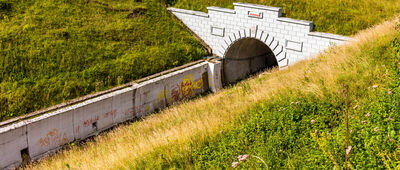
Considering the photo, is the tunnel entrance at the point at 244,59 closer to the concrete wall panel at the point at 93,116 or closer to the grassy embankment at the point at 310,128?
the concrete wall panel at the point at 93,116

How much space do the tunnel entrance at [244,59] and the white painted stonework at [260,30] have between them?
32.8 inches

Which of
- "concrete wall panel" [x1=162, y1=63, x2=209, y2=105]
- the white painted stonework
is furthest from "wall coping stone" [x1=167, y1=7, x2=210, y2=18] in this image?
"concrete wall panel" [x1=162, y1=63, x2=209, y2=105]

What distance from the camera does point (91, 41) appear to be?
19.5m

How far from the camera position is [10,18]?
62.0 ft

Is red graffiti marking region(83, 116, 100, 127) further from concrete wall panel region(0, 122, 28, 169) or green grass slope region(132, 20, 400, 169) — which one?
green grass slope region(132, 20, 400, 169)

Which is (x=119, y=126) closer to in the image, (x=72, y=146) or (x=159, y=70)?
(x=72, y=146)

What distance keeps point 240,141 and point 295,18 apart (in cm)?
1437

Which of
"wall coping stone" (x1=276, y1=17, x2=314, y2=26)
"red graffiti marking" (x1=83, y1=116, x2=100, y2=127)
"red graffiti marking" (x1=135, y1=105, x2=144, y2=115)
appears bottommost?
"red graffiti marking" (x1=135, y1=105, x2=144, y2=115)

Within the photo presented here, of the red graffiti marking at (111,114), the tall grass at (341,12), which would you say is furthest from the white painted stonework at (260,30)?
the red graffiti marking at (111,114)

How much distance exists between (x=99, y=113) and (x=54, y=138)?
7.84 ft

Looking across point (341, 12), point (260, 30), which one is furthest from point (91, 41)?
point (341, 12)

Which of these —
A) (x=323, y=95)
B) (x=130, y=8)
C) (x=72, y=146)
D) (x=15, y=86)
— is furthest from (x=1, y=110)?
(x=323, y=95)

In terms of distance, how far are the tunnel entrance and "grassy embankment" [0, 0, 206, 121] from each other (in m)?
2.12

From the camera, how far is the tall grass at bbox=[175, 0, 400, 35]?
18859 mm
